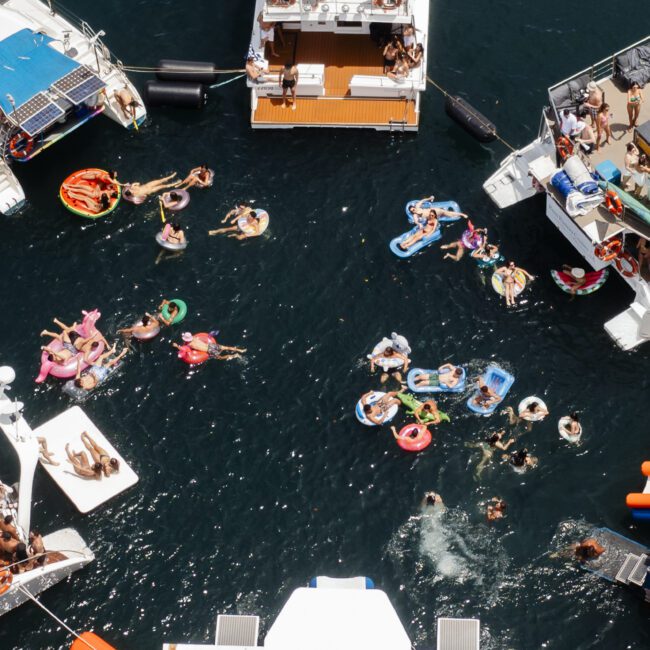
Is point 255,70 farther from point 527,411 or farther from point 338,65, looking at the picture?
point 527,411

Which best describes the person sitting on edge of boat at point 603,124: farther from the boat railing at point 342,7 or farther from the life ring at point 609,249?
the boat railing at point 342,7

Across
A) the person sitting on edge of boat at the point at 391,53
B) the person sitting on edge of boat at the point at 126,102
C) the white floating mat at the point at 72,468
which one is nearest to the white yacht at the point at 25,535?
the white floating mat at the point at 72,468

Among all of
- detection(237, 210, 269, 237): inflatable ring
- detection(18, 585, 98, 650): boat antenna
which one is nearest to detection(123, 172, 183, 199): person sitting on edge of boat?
detection(237, 210, 269, 237): inflatable ring

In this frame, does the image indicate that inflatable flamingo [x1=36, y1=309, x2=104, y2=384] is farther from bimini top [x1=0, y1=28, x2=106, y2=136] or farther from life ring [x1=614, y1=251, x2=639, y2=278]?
life ring [x1=614, y1=251, x2=639, y2=278]

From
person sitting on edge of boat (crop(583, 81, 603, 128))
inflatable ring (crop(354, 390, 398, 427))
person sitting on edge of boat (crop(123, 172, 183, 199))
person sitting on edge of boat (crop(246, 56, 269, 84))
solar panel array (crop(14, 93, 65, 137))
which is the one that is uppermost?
person sitting on edge of boat (crop(583, 81, 603, 128))

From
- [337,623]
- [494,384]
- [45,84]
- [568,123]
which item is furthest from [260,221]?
[337,623]

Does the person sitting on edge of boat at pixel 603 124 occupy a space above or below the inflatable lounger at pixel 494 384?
above

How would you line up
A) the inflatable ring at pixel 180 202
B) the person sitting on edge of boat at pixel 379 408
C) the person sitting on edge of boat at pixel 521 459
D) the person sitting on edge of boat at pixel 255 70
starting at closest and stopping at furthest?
the person sitting on edge of boat at pixel 521 459 < the person sitting on edge of boat at pixel 379 408 < the inflatable ring at pixel 180 202 < the person sitting on edge of boat at pixel 255 70

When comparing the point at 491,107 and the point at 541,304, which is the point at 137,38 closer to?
the point at 491,107
